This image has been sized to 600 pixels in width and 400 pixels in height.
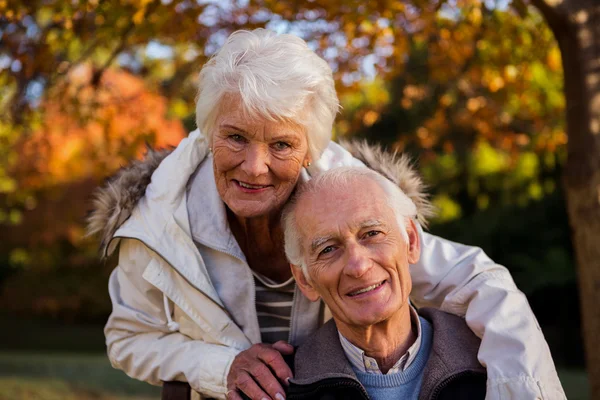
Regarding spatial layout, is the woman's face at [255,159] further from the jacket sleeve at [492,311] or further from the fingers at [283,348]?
the jacket sleeve at [492,311]

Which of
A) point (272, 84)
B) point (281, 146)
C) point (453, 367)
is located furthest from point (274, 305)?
point (272, 84)

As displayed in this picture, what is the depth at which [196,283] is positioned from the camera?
257 cm

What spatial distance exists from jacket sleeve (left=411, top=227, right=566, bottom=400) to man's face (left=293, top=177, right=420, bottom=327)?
277mm

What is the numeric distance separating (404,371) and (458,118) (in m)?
4.70

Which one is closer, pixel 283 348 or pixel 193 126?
pixel 283 348

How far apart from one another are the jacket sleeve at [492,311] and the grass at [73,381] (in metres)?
4.19

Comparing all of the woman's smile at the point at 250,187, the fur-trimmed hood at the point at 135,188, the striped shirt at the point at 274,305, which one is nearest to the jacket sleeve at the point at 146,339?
the fur-trimmed hood at the point at 135,188

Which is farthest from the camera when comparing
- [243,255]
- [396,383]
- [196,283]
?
[243,255]

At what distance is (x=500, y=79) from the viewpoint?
210 inches

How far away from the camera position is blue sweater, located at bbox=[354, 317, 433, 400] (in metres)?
2.34

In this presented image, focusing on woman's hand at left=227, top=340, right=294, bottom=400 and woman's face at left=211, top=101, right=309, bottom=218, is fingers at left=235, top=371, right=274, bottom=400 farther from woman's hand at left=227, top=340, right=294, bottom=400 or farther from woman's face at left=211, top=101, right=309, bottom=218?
woman's face at left=211, top=101, right=309, bottom=218

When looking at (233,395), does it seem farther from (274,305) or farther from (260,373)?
(274,305)

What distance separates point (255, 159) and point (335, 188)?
0.29m

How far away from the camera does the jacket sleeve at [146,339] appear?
2.59m
